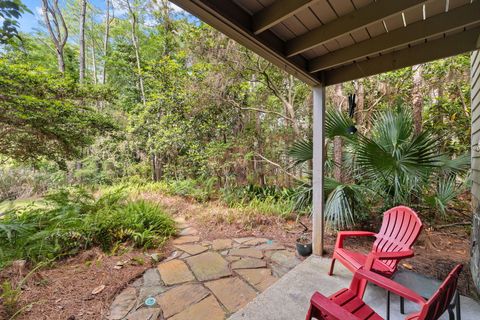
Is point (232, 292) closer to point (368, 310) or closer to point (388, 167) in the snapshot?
point (368, 310)

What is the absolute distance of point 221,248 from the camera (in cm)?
306

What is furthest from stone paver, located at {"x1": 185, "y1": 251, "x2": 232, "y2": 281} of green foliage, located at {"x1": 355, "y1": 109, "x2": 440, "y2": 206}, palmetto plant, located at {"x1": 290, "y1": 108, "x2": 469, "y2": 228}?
green foliage, located at {"x1": 355, "y1": 109, "x2": 440, "y2": 206}

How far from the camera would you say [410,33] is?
1772mm

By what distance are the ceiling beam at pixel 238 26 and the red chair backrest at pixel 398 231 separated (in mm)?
1748

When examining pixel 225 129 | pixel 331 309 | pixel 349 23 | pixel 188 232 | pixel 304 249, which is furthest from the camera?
pixel 225 129

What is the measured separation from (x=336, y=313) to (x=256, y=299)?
3.14 feet

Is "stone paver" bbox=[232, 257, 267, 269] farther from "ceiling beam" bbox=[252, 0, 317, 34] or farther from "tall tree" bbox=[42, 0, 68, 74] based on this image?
"tall tree" bbox=[42, 0, 68, 74]

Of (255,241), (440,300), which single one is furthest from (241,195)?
(440,300)

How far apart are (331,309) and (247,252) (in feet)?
5.97

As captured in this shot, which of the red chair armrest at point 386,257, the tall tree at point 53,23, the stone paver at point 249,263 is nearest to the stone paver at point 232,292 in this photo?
the stone paver at point 249,263

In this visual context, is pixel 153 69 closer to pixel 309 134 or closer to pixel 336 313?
pixel 309 134

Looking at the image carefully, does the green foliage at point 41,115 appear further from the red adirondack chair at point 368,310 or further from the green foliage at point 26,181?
the red adirondack chair at point 368,310

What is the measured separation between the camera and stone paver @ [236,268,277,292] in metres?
2.19

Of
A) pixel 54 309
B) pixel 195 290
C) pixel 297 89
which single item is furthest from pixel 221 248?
pixel 297 89
